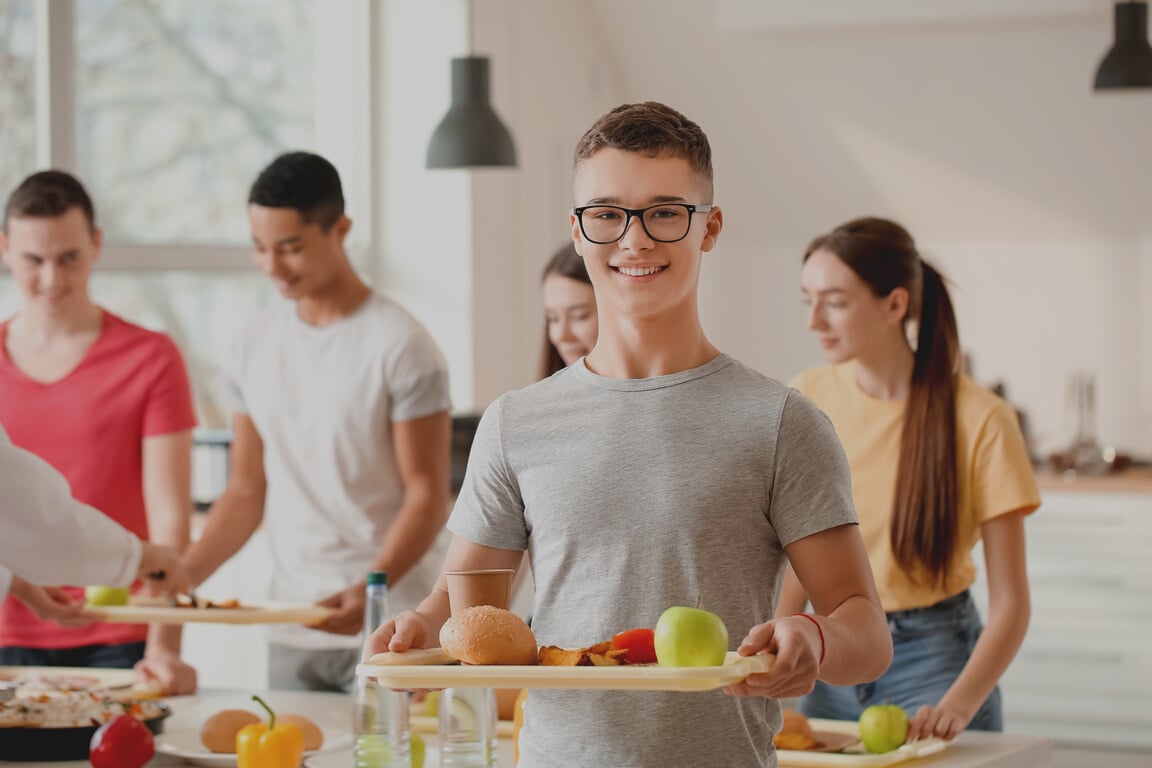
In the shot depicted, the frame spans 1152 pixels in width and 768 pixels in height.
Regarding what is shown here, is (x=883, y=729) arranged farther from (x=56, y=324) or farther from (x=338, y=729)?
(x=56, y=324)

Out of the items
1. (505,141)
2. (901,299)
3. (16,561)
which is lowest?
(16,561)

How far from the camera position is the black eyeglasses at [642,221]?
151 cm

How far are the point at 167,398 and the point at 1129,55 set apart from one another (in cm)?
289

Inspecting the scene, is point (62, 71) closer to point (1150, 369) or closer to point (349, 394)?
point (349, 394)

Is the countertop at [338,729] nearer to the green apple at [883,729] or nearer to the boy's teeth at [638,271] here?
the green apple at [883,729]

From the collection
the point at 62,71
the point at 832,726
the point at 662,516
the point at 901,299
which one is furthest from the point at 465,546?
the point at 62,71

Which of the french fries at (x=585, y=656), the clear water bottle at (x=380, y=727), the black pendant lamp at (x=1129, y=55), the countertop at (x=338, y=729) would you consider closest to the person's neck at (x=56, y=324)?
the countertop at (x=338, y=729)

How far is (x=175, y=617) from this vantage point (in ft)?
8.29

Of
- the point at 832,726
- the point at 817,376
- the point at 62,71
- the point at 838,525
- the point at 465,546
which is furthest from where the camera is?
the point at 62,71

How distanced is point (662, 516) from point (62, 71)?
3.34 metres

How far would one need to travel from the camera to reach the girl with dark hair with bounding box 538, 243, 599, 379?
2721 mm

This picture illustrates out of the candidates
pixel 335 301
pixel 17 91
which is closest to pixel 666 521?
pixel 335 301

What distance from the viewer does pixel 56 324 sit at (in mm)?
2926

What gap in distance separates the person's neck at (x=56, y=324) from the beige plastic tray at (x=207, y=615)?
0.61m
